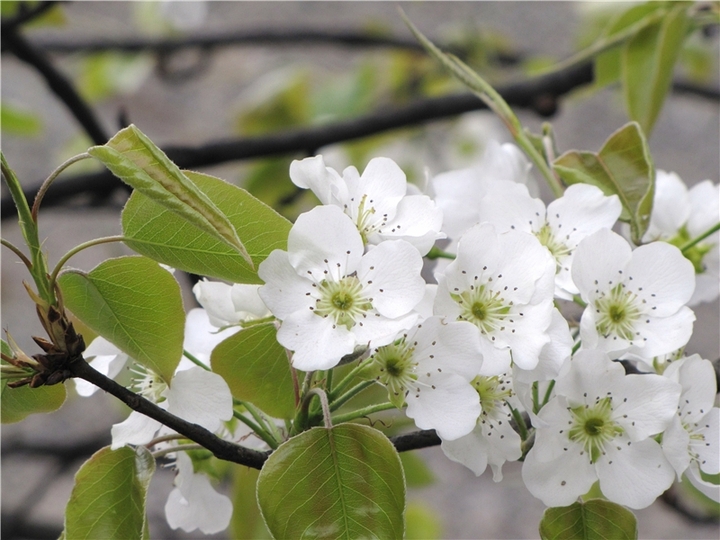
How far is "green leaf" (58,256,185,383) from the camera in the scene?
1.56 feet

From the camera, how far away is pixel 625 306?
0.54 meters

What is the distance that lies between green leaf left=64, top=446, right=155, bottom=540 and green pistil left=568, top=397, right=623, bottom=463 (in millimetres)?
275

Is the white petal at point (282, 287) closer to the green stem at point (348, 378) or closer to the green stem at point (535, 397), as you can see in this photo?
the green stem at point (348, 378)

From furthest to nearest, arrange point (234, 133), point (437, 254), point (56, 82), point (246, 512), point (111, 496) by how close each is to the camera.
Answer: point (234, 133) < point (56, 82) < point (246, 512) < point (437, 254) < point (111, 496)

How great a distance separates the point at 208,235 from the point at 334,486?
0.17m

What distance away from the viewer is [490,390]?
0.52 m

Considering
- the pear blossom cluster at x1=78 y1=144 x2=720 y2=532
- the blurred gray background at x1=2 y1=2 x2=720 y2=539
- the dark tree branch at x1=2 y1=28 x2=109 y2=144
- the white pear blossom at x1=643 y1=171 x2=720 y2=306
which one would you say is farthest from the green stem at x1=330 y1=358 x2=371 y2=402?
the blurred gray background at x1=2 y1=2 x2=720 y2=539

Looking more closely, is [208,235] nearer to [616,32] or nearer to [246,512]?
[246,512]

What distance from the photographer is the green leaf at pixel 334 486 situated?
1.51ft

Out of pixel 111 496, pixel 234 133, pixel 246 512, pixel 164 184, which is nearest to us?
pixel 164 184

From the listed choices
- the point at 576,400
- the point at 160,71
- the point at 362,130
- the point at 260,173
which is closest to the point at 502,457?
the point at 576,400

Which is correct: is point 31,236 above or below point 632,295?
above

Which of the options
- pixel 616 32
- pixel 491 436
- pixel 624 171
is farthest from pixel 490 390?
pixel 616 32

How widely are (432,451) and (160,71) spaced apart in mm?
1117
